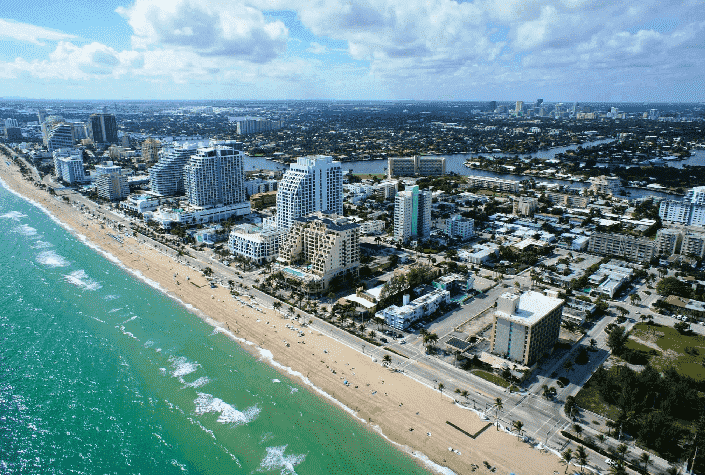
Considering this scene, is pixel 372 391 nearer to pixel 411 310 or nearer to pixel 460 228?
pixel 411 310

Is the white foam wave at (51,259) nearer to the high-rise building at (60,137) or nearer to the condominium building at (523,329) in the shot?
the condominium building at (523,329)

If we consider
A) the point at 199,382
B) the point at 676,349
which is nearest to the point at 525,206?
the point at 676,349

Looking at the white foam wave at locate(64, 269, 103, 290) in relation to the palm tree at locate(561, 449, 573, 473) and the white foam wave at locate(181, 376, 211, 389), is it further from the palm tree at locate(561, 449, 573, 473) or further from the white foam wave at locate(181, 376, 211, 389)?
the palm tree at locate(561, 449, 573, 473)

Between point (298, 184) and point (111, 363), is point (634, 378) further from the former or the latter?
point (298, 184)

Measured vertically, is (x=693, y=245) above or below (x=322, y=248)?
below

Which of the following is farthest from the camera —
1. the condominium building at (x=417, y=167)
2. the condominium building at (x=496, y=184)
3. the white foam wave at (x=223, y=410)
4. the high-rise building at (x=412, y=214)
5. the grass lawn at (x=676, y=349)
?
the condominium building at (x=417, y=167)

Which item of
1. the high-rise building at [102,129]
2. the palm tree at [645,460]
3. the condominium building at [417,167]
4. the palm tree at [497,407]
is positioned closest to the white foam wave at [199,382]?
the palm tree at [497,407]
